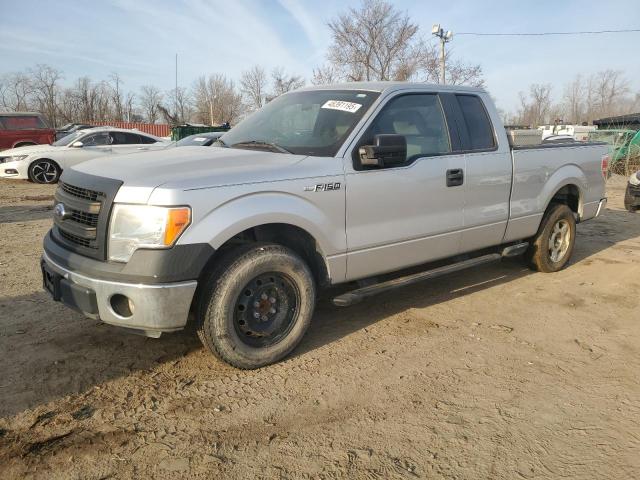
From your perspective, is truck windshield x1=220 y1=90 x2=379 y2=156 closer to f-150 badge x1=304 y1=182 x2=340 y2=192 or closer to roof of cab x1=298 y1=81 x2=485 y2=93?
roof of cab x1=298 y1=81 x2=485 y2=93

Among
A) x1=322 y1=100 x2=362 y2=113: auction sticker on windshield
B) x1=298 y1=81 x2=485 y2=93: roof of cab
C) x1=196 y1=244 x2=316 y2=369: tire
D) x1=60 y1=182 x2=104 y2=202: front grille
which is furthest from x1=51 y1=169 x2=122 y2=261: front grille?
x1=298 y1=81 x2=485 y2=93: roof of cab

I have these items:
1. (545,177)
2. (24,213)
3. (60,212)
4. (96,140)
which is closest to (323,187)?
(60,212)

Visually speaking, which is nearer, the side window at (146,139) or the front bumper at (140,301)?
the front bumper at (140,301)

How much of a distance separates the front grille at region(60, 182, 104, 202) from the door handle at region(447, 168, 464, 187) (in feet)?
8.89

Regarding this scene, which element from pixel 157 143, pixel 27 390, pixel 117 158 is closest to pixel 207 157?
pixel 117 158

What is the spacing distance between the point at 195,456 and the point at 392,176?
2.39 metres

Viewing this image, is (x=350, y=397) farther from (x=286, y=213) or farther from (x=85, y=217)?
(x=85, y=217)

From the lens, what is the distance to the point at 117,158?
3832 mm

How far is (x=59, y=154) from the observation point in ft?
43.0

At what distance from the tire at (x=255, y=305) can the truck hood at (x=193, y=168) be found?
1.57 feet

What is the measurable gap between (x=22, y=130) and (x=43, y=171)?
4659 mm

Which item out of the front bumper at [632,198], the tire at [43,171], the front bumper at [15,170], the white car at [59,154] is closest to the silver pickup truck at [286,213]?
the front bumper at [632,198]

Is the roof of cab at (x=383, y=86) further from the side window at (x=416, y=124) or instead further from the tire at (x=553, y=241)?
the tire at (x=553, y=241)

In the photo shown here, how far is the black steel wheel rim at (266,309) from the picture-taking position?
3393 mm
